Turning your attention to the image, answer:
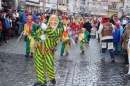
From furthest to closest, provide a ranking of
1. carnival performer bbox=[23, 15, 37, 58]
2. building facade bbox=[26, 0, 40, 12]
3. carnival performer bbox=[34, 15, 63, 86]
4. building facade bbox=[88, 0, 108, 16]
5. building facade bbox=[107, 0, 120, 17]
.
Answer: building facade bbox=[107, 0, 120, 17] < building facade bbox=[88, 0, 108, 16] < building facade bbox=[26, 0, 40, 12] < carnival performer bbox=[23, 15, 37, 58] < carnival performer bbox=[34, 15, 63, 86]

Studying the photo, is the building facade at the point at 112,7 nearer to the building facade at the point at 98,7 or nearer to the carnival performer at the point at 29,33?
the building facade at the point at 98,7

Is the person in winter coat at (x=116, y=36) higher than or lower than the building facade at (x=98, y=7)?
higher

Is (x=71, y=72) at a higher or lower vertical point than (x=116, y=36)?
lower

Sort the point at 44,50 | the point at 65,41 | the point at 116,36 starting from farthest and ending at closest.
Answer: the point at 116,36 → the point at 65,41 → the point at 44,50

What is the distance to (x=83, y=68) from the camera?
1269cm

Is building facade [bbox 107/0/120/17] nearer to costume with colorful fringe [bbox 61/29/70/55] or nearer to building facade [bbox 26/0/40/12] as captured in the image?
building facade [bbox 26/0/40/12]

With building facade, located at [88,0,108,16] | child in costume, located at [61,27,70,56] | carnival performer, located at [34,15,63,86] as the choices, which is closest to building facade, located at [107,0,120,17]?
building facade, located at [88,0,108,16]

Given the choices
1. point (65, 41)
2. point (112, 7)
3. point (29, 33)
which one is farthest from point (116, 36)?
point (112, 7)

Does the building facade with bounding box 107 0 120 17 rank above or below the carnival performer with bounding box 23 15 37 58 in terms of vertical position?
below

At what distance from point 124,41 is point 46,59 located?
18.9ft

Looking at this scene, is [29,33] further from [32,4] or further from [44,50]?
[32,4]

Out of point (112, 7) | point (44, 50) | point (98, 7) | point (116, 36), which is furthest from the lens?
point (98, 7)

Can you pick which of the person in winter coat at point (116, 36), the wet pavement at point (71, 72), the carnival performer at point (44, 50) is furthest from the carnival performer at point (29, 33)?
the carnival performer at point (44, 50)

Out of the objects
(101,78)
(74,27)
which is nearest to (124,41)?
(101,78)
